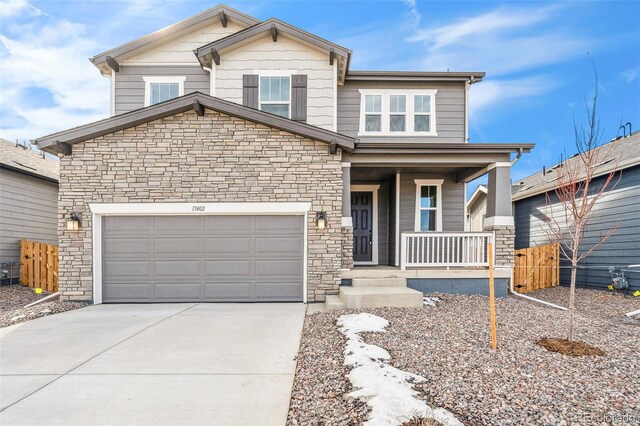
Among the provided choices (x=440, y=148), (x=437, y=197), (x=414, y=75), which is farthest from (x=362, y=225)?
(x=414, y=75)

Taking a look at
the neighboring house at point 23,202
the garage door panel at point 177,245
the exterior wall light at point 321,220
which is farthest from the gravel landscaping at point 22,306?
the exterior wall light at point 321,220

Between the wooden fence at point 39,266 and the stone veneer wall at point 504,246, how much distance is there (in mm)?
11909

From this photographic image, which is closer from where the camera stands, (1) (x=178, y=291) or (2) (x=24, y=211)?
(1) (x=178, y=291)

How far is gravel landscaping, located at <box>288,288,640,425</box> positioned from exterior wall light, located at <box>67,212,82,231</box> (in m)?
5.52

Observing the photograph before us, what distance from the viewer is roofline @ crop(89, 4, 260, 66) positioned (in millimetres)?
9844

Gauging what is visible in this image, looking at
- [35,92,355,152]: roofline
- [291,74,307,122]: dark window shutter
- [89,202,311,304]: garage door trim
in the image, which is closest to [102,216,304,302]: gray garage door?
[89,202,311,304]: garage door trim

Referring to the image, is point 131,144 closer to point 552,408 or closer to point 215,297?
point 215,297

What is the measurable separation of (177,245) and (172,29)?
6472mm

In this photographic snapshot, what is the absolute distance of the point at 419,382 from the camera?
312cm

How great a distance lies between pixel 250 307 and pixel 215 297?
1.03m

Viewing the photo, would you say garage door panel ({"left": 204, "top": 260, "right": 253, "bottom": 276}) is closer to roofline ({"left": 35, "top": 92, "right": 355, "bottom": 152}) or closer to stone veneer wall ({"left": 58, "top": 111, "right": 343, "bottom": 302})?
stone veneer wall ({"left": 58, "top": 111, "right": 343, "bottom": 302})

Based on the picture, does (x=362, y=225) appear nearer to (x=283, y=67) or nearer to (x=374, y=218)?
(x=374, y=218)

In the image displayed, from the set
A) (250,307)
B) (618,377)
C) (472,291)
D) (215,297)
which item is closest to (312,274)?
(250,307)

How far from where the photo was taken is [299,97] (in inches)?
378
